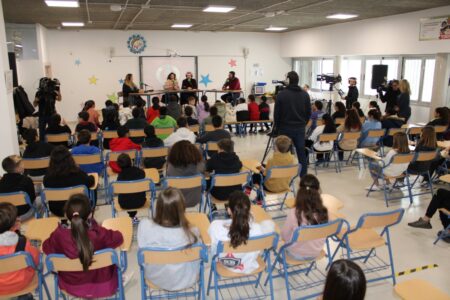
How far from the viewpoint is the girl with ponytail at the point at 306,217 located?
316cm

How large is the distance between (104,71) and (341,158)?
361 inches

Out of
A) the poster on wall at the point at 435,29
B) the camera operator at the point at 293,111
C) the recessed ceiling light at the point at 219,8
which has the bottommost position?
the camera operator at the point at 293,111

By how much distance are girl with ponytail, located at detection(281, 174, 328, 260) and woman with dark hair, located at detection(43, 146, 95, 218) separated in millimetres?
2254

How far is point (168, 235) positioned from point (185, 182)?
4.85 feet

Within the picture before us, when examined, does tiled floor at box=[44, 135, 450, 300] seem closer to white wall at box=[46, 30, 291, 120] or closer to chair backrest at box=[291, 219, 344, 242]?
chair backrest at box=[291, 219, 344, 242]

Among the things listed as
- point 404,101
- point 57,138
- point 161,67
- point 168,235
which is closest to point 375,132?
point 404,101

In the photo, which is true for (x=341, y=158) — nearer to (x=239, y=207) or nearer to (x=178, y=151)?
(x=178, y=151)

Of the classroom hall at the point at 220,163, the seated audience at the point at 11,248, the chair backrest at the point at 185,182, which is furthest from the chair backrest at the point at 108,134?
the seated audience at the point at 11,248

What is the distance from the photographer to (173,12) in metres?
8.89

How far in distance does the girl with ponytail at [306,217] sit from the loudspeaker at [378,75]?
8.65 metres

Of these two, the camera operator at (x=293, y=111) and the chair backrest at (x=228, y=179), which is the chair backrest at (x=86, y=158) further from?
the camera operator at (x=293, y=111)

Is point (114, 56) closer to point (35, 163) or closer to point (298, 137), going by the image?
point (35, 163)

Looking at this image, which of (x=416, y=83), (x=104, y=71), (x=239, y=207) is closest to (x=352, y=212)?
(x=239, y=207)

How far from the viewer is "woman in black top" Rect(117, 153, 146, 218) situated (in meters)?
4.16
